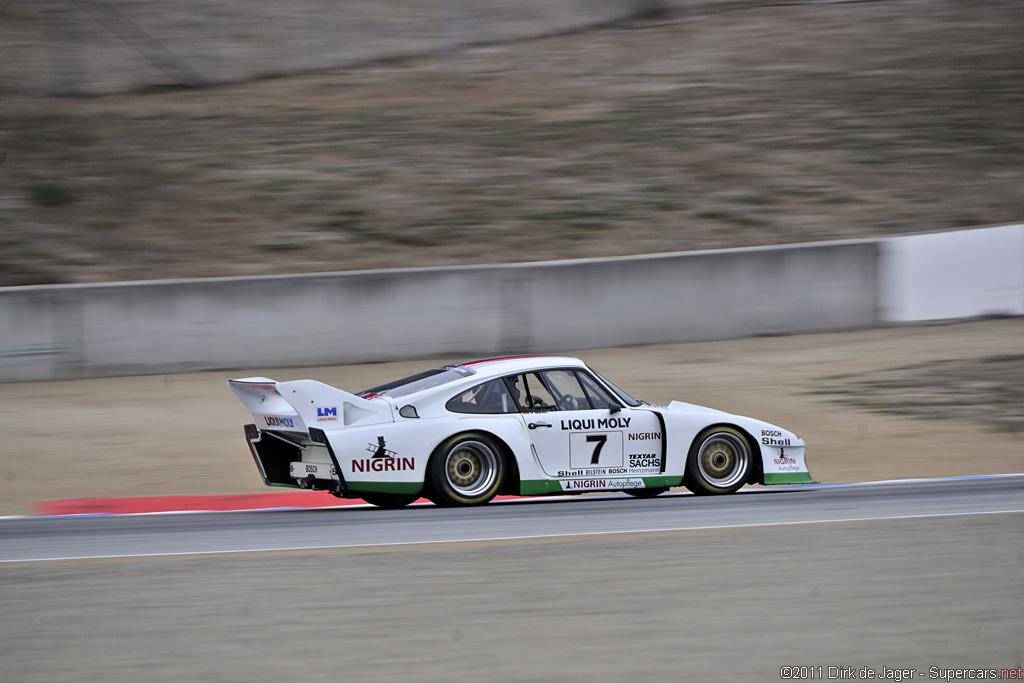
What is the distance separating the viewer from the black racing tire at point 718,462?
31.3 ft

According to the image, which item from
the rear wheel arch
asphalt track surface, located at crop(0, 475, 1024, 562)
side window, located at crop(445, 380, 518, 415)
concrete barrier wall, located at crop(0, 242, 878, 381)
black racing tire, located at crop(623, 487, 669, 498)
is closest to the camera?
asphalt track surface, located at crop(0, 475, 1024, 562)

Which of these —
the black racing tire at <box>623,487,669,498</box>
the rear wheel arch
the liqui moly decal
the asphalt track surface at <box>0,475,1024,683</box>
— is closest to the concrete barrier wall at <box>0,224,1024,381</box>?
the black racing tire at <box>623,487,669,498</box>

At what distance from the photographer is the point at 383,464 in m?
8.59

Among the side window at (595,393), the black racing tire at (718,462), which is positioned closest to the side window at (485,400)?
the side window at (595,393)

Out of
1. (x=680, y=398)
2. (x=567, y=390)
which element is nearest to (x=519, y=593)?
(x=567, y=390)

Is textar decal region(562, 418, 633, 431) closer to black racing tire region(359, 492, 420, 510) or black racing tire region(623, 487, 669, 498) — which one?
black racing tire region(623, 487, 669, 498)

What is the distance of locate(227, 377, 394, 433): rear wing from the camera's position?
8.57m

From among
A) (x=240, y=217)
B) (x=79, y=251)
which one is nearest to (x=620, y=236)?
(x=240, y=217)

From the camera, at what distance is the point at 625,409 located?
9445mm

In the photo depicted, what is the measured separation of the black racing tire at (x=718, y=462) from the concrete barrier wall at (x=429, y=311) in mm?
7575

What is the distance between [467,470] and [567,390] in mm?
1081

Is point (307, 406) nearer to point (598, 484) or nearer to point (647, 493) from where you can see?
point (598, 484)

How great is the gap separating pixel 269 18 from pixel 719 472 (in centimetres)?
2006

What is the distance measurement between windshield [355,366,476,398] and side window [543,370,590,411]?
65cm
